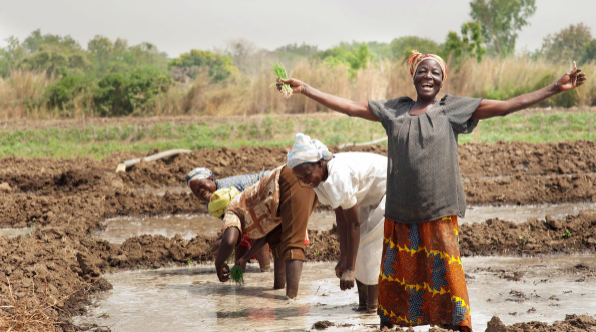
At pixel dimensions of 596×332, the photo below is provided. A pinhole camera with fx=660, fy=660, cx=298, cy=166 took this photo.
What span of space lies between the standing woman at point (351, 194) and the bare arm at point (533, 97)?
2.91 feet

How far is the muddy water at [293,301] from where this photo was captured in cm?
455

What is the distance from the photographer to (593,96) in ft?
68.7

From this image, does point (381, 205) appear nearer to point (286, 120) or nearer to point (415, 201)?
point (415, 201)

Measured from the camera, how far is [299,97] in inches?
880

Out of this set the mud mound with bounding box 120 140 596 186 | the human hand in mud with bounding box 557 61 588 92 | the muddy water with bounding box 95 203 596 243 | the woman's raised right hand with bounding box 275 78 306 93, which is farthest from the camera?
the mud mound with bounding box 120 140 596 186

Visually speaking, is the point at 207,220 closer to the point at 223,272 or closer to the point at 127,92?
the point at 223,272

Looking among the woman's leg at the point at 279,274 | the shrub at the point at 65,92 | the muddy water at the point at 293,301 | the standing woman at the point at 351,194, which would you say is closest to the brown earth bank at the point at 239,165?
the muddy water at the point at 293,301

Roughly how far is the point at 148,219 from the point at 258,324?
16.4ft

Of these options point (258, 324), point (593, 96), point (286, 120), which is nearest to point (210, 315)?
point (258, 324)

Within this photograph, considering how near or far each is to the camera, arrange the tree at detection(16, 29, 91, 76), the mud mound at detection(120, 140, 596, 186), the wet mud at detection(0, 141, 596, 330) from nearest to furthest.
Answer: the wet mud at detection(0, 141, 596, 330) < the mud mound at detection(120, 140, 596, 186) < the tree at detection(16, 29, 91, 76)

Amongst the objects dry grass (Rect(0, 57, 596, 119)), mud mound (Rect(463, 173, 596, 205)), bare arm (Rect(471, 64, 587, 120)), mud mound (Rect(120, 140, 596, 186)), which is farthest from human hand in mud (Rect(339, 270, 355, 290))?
dry grass (Rect(0, 57, 596, 119))

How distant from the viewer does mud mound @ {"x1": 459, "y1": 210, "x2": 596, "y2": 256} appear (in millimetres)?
6477

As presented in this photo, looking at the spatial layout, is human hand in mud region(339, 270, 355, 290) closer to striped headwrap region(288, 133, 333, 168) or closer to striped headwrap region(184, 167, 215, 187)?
striped headwrap region(288, 133, 333, 168)

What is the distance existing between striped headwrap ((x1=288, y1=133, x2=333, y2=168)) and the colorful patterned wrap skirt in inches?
24.7
